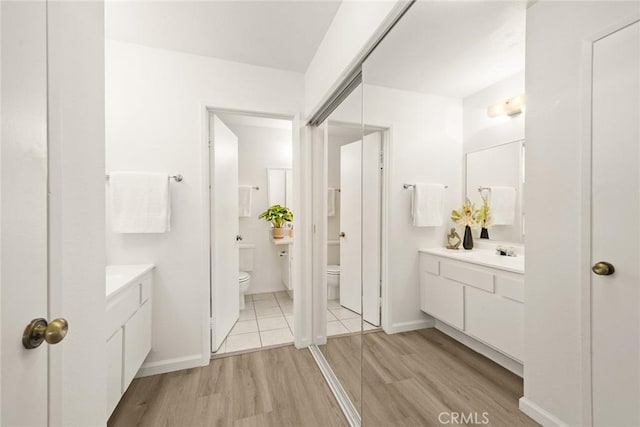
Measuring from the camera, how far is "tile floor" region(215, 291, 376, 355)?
5.82 ft

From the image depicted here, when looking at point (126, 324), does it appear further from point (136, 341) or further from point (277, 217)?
point (277, 217)

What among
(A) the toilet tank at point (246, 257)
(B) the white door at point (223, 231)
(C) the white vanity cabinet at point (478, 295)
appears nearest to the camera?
(C) the white vanity cabinet at point (478, 295)

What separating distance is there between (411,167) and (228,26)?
5.48 feet

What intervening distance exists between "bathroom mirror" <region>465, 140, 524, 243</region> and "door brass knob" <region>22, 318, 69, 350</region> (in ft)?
3.31

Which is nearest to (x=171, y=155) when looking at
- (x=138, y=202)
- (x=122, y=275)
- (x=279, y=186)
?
(x=138, y=202)

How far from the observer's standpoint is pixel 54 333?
1.92 feet

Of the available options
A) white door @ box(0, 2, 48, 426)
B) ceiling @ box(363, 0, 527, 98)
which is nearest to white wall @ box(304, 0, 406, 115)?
ceiling @ box(363, 0, 527, 98)

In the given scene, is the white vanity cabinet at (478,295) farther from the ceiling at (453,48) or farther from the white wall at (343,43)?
the white wall at (343,43)

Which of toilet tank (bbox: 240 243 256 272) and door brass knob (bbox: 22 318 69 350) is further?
toilet tank (bbox: 240 243 256 272)

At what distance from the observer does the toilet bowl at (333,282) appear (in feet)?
6.19

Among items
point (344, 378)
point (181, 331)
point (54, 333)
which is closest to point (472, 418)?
point (54, 333)

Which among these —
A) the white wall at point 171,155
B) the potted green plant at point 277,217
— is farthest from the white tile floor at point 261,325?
the potted green plant at point 277,217

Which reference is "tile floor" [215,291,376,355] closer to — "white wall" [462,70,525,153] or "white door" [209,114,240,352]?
"white door" [209,114,240,352]

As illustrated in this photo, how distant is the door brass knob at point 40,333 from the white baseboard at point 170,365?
1647 mm
